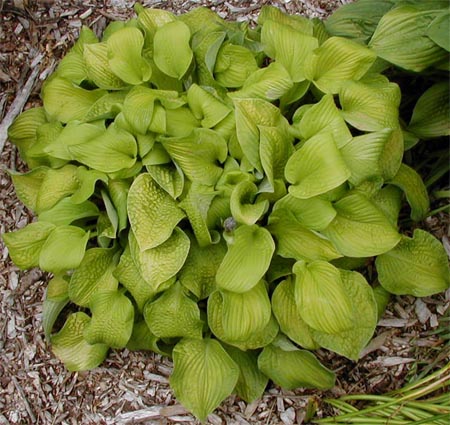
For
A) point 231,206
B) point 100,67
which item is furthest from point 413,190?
point 100,67

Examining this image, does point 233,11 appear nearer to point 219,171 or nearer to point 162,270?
point 219,171

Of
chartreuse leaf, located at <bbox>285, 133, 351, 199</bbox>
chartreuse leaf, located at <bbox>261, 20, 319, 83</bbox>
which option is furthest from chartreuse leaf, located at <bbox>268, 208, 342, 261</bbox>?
chartreuse leaf, located at <bbox>261, 20, 319, 83</bbox>

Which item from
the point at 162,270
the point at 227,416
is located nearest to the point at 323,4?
the point at 162,270

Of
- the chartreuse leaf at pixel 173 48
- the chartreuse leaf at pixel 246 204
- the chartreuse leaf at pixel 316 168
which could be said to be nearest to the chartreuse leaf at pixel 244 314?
the chartreuse leaf at pixel 246 204

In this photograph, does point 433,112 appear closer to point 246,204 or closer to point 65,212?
point 246,204

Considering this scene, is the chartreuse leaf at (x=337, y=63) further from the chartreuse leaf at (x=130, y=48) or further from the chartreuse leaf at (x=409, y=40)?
the chartreuse leaf at (x=130, y=48)

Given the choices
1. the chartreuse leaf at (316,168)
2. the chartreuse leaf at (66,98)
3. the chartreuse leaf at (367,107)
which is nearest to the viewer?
the chartreuse leaf at (316,168)
